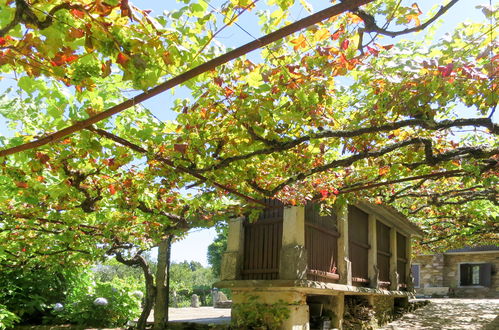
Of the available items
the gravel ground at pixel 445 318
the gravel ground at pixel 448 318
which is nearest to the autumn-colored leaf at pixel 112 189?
the gravel ground at pixel 445 318

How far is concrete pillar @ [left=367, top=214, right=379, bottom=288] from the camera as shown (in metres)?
10.6

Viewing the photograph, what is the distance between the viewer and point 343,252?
30.2ft

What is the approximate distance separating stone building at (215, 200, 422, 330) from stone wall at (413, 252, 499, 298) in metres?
14.6

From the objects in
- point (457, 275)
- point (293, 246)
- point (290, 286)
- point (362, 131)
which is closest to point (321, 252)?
point (293, 246)

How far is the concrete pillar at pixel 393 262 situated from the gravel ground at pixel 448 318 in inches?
38.0

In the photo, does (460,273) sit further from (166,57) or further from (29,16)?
(29,16)

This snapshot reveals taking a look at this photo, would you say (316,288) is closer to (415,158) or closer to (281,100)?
(415,158)

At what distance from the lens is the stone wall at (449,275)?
76.1ft

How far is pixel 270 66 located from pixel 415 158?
10.3ft

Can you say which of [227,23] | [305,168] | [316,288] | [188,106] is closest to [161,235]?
[316,288]

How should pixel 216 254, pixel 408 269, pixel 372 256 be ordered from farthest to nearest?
1. pixel 216 254
2. pixel 408 269
3. pixel 372 256

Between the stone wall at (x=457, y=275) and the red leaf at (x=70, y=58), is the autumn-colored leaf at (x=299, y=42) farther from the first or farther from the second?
the stone wall at (x=457, y=275)

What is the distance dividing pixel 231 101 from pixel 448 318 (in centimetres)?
1052

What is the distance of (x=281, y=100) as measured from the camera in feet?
14.2
